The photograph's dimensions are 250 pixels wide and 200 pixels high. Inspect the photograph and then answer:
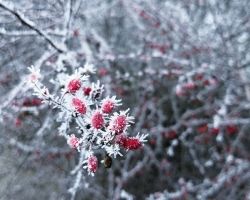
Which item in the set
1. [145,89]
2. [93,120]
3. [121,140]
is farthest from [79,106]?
[145,89]

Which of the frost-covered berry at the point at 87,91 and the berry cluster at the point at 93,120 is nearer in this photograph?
the berry cluster at the point at 93,120

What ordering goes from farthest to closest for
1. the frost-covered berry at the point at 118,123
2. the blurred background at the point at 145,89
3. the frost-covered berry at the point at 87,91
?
the blurred background at the point at 145,89 → the frost-covered berry at the point at 87,91 → the frost-covered berry at the point at 118,123

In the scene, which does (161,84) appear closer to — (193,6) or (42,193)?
(193,6)

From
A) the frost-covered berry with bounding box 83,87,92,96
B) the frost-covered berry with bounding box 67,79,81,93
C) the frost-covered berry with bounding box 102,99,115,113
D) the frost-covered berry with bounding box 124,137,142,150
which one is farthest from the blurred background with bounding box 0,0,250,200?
the frost-covered berry with bounding box 124,137,142,150

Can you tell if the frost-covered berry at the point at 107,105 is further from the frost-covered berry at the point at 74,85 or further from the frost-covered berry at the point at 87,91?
the frost-covered berry at the point at 87,91

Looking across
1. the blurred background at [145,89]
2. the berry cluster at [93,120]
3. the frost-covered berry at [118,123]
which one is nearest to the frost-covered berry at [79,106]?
the berry cluster at [93,120]

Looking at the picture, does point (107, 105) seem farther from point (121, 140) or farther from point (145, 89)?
point (145, 89)
